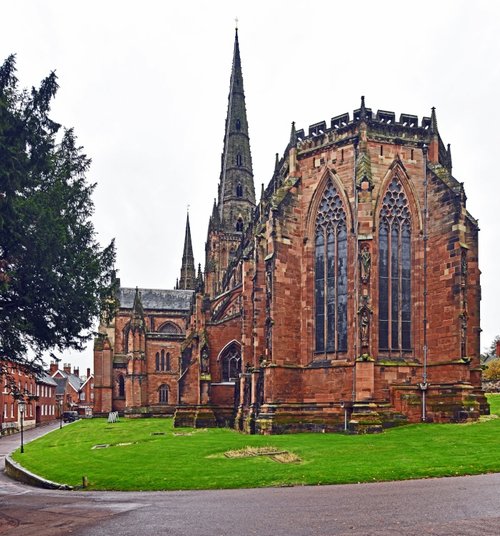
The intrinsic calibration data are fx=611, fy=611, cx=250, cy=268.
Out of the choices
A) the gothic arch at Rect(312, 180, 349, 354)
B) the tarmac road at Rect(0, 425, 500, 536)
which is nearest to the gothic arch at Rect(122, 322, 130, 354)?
the gothic arch at Rect(312, 180, 349, 354)

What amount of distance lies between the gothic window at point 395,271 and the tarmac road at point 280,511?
49.1ft

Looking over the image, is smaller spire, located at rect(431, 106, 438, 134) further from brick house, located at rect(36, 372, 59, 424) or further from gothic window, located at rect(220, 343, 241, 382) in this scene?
brick house, located at rect(36, 372, 59, 424)

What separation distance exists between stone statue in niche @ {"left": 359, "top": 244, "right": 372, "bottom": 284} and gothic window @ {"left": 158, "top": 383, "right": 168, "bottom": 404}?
4416 centimetres

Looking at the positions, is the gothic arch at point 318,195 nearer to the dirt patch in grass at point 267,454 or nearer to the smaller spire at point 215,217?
the dirt patch in grass at point 267,454

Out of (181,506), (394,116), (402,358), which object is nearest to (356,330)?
(402,358)

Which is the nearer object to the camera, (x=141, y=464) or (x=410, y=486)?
→ (x=410, y=486)

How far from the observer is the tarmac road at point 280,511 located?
980 cm

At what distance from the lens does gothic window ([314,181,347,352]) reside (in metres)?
30.2

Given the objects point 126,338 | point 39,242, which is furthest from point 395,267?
point 126,338

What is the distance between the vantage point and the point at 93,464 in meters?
21.3

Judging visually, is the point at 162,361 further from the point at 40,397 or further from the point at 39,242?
the point at 39,242

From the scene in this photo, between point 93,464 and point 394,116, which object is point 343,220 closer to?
point 394,116

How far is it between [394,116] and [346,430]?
15.9 m

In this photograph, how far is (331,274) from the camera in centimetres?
3088
